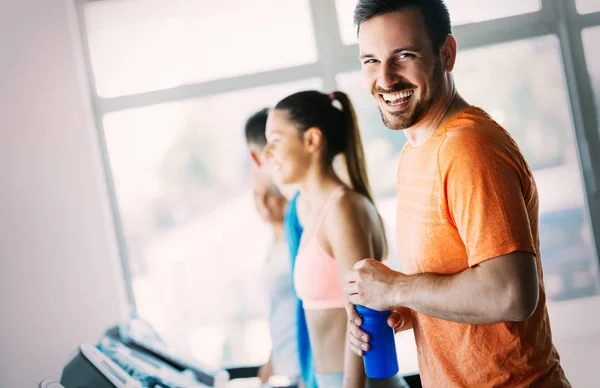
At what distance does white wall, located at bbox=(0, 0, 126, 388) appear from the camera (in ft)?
8.05

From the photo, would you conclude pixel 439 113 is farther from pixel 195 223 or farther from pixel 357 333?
pixel 195 223

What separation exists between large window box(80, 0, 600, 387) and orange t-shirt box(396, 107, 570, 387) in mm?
1853

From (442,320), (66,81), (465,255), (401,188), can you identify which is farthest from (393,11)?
(66,81)

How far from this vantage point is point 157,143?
319 centimetres

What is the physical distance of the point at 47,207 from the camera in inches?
107

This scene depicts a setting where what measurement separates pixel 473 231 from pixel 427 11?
448 mm

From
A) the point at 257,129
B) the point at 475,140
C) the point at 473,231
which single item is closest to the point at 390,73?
the point at 475,140

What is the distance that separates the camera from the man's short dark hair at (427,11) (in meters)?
1.01

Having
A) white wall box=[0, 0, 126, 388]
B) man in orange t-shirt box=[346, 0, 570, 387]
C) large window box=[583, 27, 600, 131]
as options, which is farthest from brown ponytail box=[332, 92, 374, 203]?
large window box=[583, 27, 600, 131]

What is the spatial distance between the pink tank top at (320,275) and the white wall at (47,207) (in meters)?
1.60

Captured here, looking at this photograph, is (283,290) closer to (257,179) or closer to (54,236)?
(257,179)

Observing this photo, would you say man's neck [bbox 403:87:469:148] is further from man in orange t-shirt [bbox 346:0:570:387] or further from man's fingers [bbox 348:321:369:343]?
man's fingers [bbox 348:321:369:343]

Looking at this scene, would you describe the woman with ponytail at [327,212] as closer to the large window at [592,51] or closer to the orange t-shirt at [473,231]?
the orange t-shirt at [473,231]

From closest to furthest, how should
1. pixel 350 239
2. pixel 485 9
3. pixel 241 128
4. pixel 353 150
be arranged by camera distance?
pixel 350 239 < pixel 353 150 < pixel 485 9 < pixel 241 128
